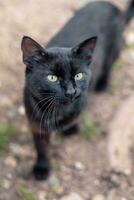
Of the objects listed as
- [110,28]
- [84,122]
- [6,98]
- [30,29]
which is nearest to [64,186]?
[84,122]

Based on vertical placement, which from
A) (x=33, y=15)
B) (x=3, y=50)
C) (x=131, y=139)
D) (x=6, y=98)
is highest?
(x=33, y=15)

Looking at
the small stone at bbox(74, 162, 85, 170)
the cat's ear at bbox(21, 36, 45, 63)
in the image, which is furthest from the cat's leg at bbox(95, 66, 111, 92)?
the cat's ear at bbox(21, 36, 45, 63)

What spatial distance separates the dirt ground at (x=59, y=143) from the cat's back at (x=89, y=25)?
0.58m

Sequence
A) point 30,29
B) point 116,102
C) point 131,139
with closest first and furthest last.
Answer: point 131,139 → point 116,102 → point 30,29

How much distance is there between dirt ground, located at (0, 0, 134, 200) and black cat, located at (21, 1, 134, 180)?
0.13m

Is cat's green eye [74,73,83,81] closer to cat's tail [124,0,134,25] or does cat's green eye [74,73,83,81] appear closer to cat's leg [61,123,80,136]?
cat's leg [61,123,80,136]

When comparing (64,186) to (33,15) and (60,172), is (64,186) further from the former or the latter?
(33,15)

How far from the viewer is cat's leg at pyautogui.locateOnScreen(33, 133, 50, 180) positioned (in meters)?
3.12

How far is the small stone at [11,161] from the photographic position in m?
3.29

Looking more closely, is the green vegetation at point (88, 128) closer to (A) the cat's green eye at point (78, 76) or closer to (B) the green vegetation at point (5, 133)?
(B) the green vegetation at point (5, 133)

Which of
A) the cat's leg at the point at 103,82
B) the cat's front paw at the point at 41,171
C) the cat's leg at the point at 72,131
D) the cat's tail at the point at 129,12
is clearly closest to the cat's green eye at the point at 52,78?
the cat's front paw at the point at 41,171

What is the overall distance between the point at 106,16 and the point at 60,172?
1.16 meters

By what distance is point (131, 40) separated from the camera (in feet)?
14.0

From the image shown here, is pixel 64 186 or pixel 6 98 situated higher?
pixel 6 98
